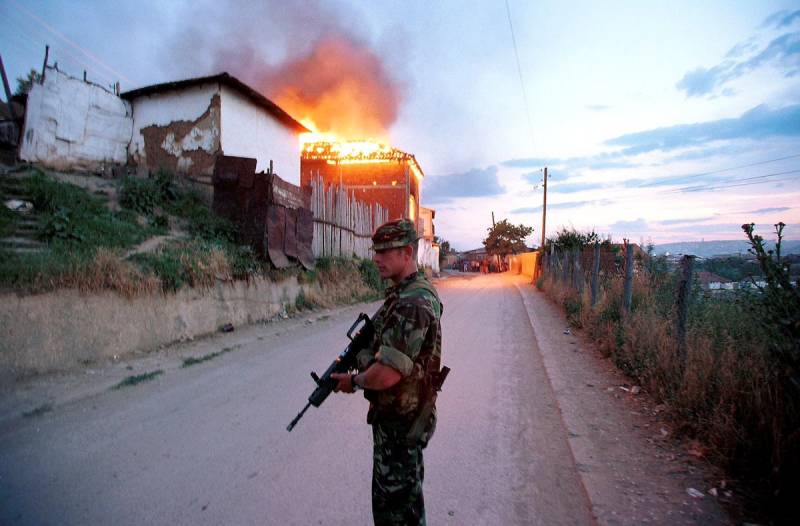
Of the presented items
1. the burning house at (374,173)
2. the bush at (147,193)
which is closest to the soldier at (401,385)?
the bush at (147,193)

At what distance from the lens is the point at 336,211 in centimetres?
1273

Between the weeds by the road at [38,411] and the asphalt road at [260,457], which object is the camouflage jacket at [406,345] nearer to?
the asphalt road at [260,457]

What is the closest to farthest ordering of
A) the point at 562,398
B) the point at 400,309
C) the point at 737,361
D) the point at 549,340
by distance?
the point at 400,309
the point at 737,361
the point at 562,398
the point at 549,340

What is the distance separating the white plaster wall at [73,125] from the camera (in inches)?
422

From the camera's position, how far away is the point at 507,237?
55.9 m

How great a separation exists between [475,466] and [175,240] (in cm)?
709

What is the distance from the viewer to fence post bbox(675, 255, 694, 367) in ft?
13.6

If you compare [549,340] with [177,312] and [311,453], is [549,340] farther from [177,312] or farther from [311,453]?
[177,312]


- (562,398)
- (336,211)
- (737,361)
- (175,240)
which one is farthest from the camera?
(336,211)

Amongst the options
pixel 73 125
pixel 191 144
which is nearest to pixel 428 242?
pixel 191 144

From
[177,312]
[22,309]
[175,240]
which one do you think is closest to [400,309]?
[22,309]

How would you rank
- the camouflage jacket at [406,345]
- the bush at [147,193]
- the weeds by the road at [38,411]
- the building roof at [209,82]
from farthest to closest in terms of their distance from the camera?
the building roof at [209,82] → the bush at [147,193] → the weeds by the road at [38,411] → the camouflage jacket at [406,345]

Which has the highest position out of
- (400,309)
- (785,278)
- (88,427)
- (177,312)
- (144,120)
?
(144,120)

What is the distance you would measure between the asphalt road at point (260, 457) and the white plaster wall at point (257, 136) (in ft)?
32.7
